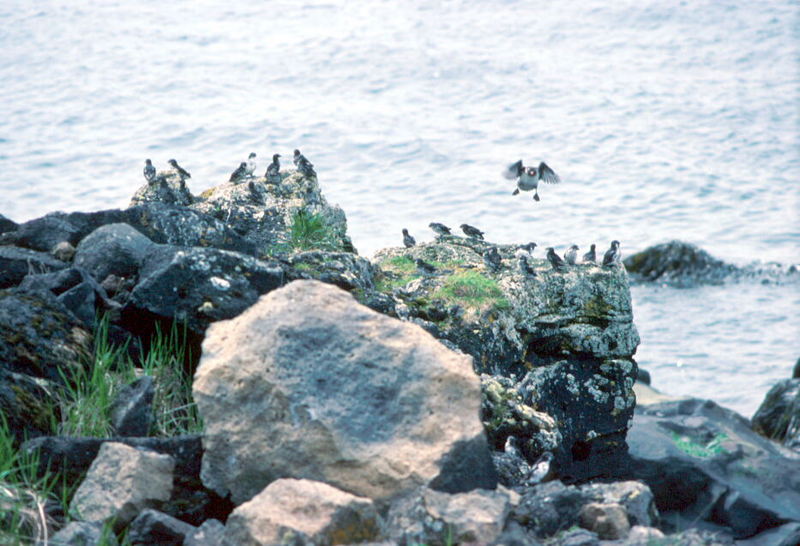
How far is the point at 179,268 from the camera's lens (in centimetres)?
702

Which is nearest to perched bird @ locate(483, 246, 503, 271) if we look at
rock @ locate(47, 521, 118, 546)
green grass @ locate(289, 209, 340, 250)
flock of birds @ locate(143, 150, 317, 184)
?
green grass @ locate(289, 209, 340, 250)

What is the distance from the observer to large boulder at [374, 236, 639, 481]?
9008 millimetres

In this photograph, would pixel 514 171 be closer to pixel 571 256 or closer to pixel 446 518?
pixel 571 256

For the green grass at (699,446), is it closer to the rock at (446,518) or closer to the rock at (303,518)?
the rock at (446,518)

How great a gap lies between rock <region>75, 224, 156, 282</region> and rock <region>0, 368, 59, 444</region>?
5.88ft

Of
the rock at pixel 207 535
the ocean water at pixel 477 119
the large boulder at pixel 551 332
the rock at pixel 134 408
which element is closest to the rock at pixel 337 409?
the rock at pixel 207 535

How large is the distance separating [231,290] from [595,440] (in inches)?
180

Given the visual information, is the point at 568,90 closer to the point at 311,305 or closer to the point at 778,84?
the point at 778,84

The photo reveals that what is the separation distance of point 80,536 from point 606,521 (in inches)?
109

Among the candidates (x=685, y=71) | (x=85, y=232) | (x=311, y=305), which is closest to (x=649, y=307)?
(x=685, y=71)

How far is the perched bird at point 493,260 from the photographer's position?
984cm

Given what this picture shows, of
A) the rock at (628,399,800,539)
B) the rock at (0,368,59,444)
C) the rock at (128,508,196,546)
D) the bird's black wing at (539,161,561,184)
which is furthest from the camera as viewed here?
the bird's black wing at (539,161,561,184)

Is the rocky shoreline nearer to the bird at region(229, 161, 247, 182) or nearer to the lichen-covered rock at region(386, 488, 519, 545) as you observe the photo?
the lichen-covered rock at region(386, 488, 519, 545)

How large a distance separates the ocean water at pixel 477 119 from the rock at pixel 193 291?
14656 millimetres
